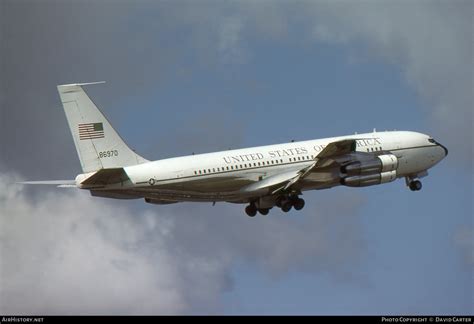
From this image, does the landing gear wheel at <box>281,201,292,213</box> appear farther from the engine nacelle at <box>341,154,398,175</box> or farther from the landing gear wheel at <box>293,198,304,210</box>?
the engine nacelle at <box>341,154,398,175</box>

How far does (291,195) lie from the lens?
93.1m

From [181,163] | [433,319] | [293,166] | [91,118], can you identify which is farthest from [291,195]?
[433,319]

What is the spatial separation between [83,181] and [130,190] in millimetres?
3569

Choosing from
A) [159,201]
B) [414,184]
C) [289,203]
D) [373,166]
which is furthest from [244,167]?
[414,184]

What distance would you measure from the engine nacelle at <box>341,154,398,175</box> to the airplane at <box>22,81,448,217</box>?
0.08 m

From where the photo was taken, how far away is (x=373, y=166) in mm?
91750

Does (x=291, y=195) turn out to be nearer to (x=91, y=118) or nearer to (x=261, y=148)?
(x=261, y=148)

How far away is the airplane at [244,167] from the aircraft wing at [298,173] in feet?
0.25

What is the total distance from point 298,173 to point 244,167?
14.9 feet

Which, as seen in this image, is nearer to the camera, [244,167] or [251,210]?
[244,167]

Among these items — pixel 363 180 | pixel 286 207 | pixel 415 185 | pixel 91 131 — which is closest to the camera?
pixel 91 131

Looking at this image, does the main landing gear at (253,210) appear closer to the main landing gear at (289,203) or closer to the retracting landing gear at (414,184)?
the main landing gear at (289,203)

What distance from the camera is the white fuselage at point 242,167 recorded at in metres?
86.4

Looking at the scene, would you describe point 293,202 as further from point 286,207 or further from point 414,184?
point 414,184
